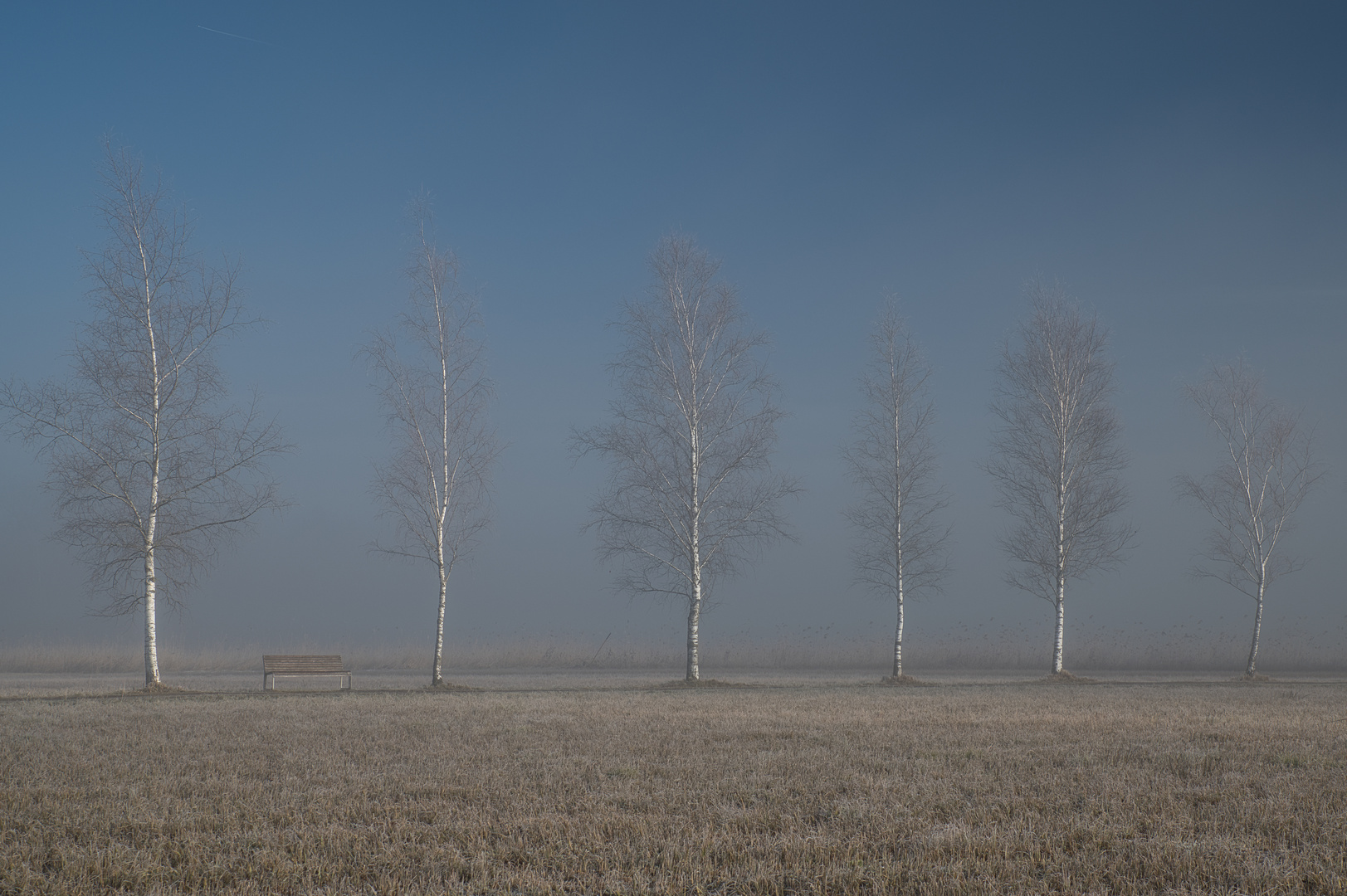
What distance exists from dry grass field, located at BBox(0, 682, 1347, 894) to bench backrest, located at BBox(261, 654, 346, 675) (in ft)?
28.6

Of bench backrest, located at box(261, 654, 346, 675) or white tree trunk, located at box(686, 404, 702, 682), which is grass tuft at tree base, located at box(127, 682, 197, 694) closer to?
bench backrest, located at box(261, 654, 346, 675)

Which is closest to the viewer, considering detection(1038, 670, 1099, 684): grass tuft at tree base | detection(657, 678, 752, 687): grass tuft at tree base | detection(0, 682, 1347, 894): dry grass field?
detection(0, 682, 1347, 894): dry grass field

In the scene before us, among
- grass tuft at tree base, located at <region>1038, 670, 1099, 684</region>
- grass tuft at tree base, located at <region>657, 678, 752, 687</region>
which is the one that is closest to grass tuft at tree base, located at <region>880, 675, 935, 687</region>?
grass tuft at tree base, located at <region>1038, 670, 1099, 684</region>

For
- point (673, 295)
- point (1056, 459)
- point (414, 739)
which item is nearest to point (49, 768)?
point (414, 739)

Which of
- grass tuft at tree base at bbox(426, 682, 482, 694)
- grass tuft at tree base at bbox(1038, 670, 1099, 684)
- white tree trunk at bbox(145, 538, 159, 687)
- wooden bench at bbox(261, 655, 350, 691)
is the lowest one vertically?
grass tuft at tree base at bbox(1038, 670, 1099, 684)

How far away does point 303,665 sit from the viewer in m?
20.4

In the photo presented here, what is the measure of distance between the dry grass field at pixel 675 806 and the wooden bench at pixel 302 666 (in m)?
8.66

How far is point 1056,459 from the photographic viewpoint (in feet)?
88.1

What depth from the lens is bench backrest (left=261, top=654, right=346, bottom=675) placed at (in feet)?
65.7

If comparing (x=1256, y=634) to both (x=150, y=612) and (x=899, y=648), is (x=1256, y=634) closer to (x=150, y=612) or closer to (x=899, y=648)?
(x=899, y=648)

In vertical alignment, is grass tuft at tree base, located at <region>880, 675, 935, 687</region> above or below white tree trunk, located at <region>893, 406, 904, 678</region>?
below

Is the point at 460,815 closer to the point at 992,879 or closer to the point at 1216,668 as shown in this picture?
the point at 992,879

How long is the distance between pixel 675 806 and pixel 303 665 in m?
17.1

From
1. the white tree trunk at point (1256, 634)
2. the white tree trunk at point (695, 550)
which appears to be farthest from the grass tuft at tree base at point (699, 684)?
the white tree trunk at point (1256, 634)
